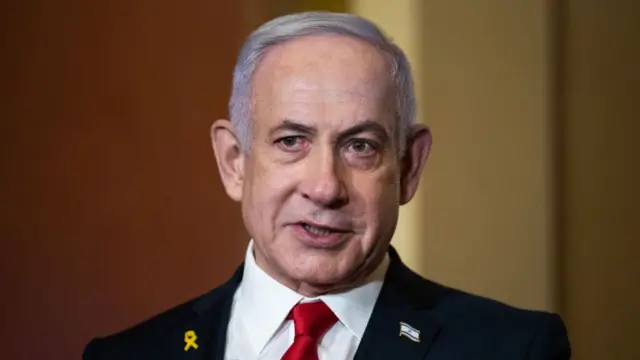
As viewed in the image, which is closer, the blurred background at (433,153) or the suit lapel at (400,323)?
the suit lapel at (400,323)

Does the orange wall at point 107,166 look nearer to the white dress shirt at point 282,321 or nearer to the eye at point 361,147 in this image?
the white dress shirt at point 282,321

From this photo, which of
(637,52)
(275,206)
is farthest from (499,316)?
(637,52)

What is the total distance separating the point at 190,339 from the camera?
1214 millimetres

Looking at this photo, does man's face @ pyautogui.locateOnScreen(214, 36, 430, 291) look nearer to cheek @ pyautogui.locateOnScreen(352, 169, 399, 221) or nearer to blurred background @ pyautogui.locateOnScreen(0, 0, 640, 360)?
cheek @ pyautogui.locateOnScreen(352, 169, 399, 221)

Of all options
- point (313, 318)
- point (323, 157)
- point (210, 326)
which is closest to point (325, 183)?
point (323, 157)

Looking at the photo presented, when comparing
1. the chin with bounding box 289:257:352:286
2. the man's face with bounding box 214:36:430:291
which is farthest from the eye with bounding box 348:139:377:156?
the chin with bounding box 289:257:352:286

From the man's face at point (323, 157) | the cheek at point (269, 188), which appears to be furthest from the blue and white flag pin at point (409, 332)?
the cheek at point (269, 188)

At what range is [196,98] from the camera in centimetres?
161

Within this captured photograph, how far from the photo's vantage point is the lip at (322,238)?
1.09 metres

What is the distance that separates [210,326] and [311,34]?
16.3 inches

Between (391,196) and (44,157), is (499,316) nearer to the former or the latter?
(391,196)

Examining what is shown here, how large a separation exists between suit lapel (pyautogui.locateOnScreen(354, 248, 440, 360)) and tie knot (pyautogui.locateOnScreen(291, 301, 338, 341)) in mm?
51

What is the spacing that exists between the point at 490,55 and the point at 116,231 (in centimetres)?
74

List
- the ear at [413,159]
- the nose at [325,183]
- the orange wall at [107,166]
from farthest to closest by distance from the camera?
the orange wall at [107,166] < the ear at [413,159] < the nose at [325,183]
